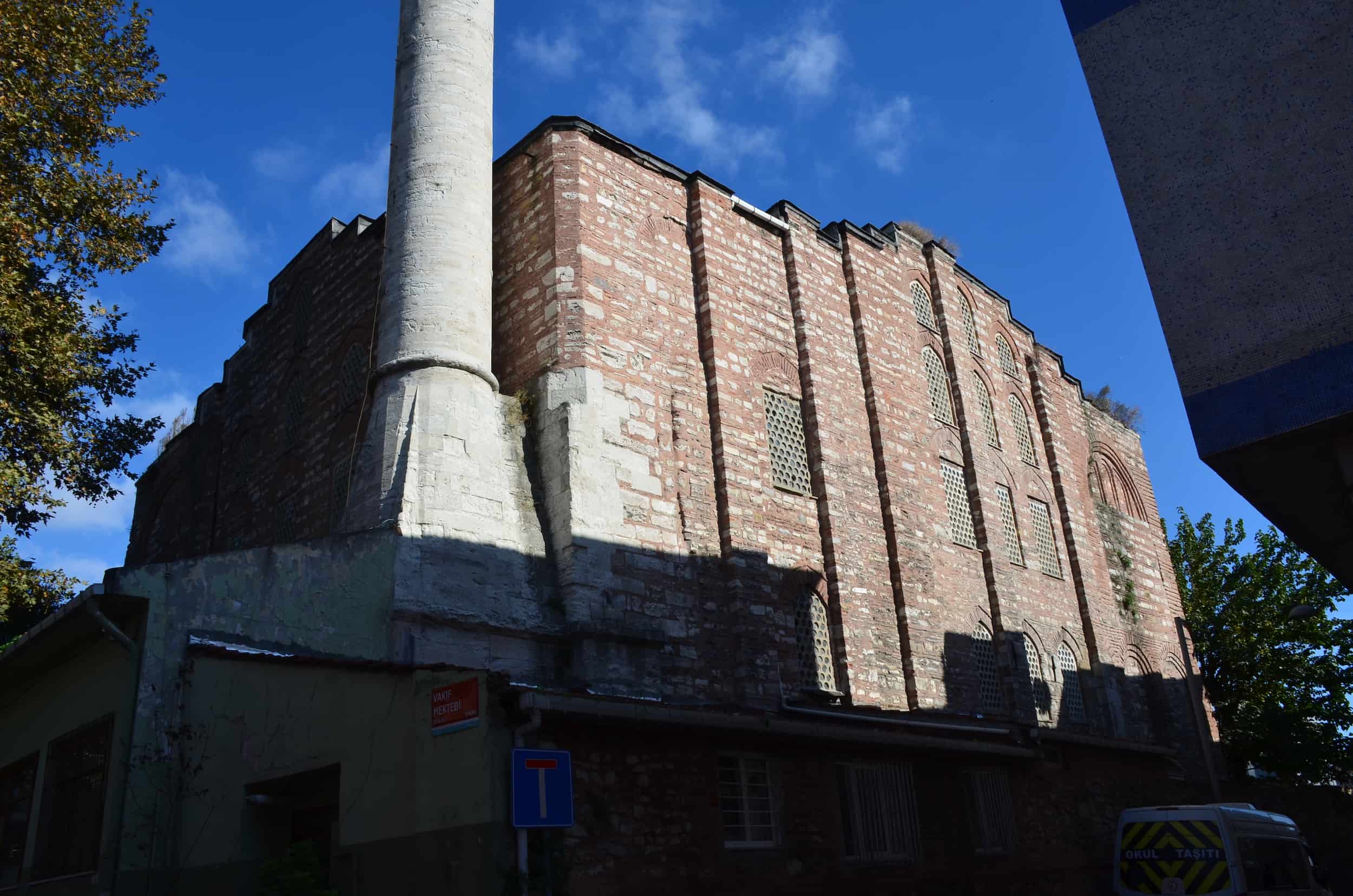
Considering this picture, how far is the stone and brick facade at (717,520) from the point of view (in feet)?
29.6

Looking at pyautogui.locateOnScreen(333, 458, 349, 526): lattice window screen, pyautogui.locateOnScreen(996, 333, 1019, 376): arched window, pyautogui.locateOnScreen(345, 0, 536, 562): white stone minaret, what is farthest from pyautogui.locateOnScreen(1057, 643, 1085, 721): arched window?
pyautogui.locateOnScreen(333, 458, 349, 526): lattice window screen

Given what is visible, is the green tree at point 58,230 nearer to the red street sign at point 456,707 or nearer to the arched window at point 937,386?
the red street sign at point 456,707

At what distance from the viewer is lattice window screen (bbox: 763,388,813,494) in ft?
43.0

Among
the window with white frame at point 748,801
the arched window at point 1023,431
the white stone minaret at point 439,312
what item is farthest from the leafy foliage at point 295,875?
the arched window at point 1023,431

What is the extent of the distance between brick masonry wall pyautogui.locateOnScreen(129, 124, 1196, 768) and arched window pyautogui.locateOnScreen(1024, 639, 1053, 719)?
0.22 feet

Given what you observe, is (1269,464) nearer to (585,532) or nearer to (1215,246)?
(1215,246)

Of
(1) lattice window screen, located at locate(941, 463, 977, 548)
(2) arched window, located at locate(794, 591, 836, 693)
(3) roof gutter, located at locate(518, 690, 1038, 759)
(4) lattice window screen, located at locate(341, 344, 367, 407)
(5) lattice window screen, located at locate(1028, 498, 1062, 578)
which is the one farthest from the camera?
(5) lattice window screen, located at locate(1028, 498, 1062, 578)

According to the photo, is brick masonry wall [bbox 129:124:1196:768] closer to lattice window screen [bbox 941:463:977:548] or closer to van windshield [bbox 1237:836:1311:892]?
lattice window screen [bbox 941:463:977:548]

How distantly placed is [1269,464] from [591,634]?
5.74 meters

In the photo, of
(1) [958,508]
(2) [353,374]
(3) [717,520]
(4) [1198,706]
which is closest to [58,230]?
(2) [353,374]

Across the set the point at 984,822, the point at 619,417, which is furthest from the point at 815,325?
the point at 984,822

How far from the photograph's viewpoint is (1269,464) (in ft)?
23.9

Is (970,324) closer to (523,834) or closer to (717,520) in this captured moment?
(717,520)

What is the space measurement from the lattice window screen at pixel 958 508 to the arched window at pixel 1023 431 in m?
2.56
